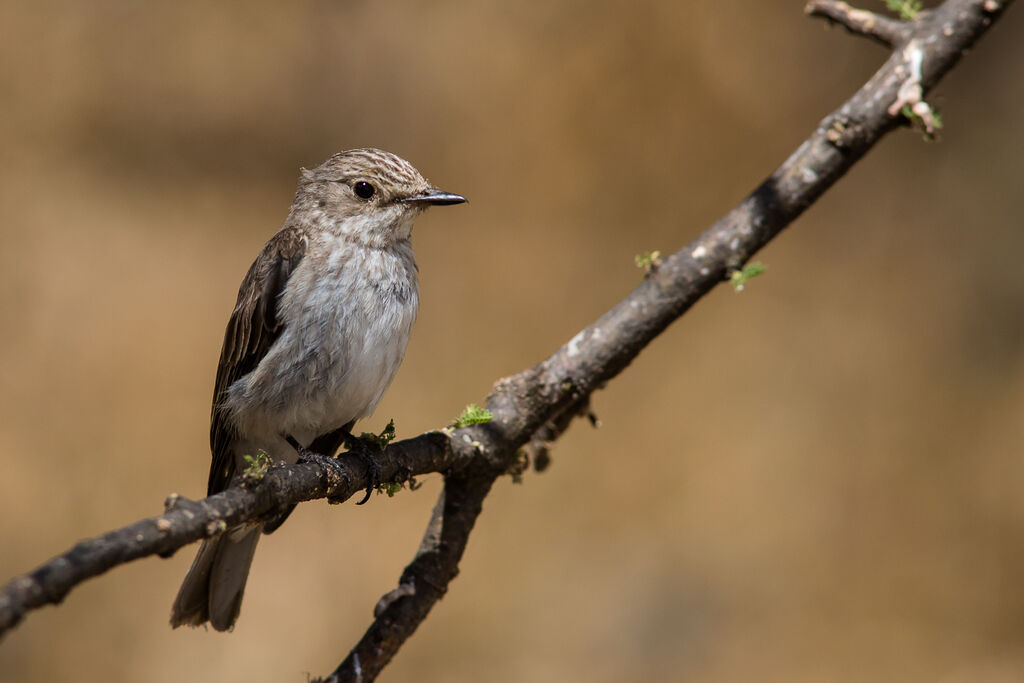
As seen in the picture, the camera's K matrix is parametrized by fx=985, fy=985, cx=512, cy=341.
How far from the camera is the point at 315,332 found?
3709mm

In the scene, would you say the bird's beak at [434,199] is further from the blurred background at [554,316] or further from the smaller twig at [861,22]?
the blurred background at [554,316]

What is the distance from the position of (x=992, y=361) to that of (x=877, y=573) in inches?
68.6

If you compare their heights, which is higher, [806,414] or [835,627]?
[806,414]

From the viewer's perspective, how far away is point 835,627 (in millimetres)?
6809

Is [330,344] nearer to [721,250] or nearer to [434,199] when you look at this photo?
[434,199]

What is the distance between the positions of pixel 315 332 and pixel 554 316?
12.9ft

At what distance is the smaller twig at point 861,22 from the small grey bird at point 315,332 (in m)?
1.58

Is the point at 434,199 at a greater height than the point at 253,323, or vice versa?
the point at 434,199

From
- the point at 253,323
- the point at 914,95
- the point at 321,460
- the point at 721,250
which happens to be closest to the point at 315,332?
the point at 253,323

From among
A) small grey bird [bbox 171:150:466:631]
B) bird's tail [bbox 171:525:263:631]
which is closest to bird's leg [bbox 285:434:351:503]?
small grey bird [bbox 171:150:466:631]

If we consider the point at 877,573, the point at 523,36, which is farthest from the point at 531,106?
the point at 877,573

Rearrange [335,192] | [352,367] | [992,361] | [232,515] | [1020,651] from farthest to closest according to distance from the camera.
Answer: [992,361]
[1020,651]
[335,192]
[352,367]
[232,515]

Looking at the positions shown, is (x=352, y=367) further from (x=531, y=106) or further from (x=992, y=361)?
(x=992, y=361)

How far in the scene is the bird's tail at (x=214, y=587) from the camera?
158 inches
